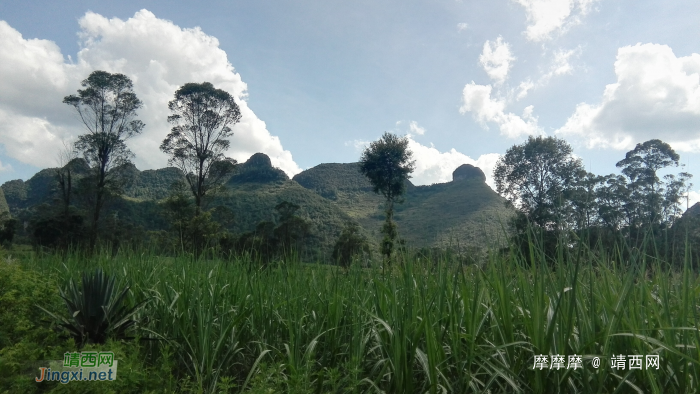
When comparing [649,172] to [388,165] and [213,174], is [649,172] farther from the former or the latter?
[213,174]

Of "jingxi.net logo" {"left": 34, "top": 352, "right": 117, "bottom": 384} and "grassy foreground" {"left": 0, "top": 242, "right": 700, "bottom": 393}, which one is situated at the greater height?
"grassy foreground" {"left": 0, "top": 242, "right": 700, "bottom": 393}

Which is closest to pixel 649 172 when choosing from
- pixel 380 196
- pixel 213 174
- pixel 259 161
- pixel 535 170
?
pixel 535 170

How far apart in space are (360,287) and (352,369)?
1203 millimetres

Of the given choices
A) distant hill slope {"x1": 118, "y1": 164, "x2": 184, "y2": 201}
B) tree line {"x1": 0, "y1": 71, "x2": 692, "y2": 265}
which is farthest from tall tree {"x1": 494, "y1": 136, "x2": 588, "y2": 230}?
distant hill slope {"x1": 118, "y1": 164, "x2": 184, "y2": 201}

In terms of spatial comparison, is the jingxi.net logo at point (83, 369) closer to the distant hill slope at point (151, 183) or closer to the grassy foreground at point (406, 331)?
the grassy foreground at point (406, 331)

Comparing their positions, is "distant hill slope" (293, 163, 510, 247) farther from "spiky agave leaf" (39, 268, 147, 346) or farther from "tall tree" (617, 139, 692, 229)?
"spiky agave leaf" (39, 268, 147, 346)

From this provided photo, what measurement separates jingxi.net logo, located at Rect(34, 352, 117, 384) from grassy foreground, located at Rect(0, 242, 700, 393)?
54 millimetres

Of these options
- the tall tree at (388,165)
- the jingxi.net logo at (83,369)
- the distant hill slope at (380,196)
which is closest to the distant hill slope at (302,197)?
the distant hill slope at (380,196)

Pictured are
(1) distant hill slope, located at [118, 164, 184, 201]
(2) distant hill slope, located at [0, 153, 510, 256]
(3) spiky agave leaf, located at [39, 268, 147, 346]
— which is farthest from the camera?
(1) distant hill slope, located at [118, 164, 184, 201]

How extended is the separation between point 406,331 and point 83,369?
182 centimetres

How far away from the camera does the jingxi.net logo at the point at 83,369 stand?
2.42 metres

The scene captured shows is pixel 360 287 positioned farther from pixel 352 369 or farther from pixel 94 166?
pixel 94 166

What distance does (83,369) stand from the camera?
8.11ft

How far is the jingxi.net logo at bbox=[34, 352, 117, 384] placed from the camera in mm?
2418
